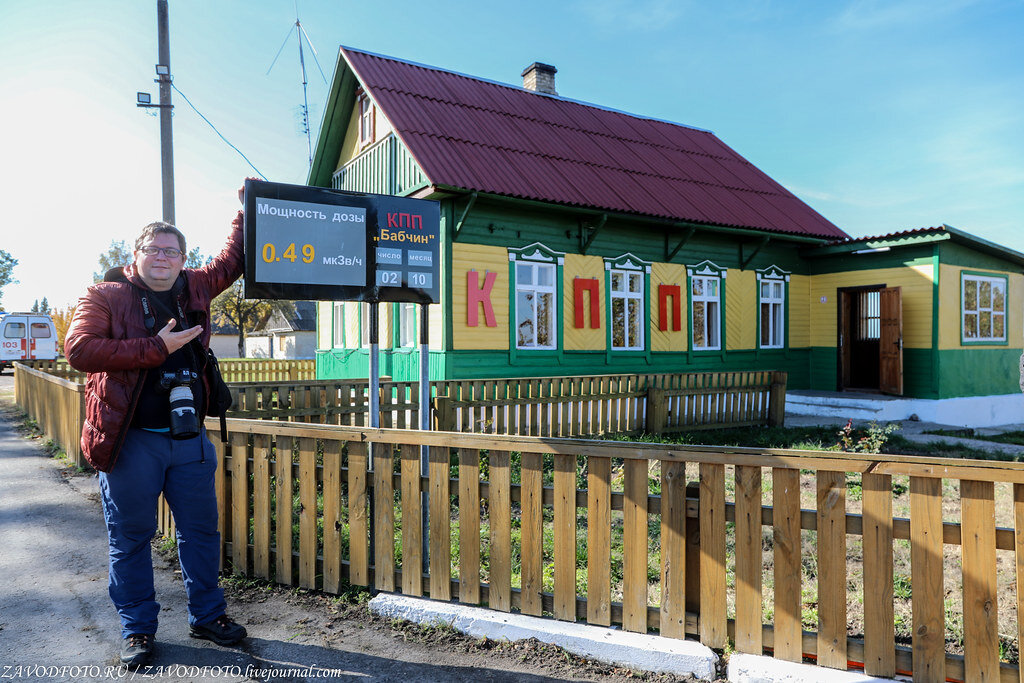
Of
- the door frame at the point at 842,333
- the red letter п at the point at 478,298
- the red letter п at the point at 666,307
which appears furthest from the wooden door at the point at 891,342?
the red letter п at the point at 478,298

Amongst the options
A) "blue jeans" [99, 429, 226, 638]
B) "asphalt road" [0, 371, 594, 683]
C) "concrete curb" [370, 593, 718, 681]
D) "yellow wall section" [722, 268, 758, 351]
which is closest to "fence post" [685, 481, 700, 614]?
"concrete curb" [370, 593, 718, 681]

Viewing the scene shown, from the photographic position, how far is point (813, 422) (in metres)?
13.1

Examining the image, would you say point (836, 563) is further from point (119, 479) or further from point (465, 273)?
point (465, 273)

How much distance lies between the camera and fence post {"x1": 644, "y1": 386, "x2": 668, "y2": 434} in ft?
34.7

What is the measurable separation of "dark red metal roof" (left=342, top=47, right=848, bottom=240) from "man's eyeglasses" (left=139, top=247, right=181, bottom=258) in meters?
7.84

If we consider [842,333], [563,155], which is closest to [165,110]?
[563,155]

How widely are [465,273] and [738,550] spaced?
921 centimetres

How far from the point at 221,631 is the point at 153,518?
2.30 ft

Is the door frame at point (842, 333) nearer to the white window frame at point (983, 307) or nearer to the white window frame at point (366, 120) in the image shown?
the white window frame at point (983, 307)

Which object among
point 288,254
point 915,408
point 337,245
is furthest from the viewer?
point 915,408

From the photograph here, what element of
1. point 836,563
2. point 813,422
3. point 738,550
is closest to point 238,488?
point 738,550

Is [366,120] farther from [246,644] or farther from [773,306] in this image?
[246,644]

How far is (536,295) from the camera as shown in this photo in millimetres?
12961

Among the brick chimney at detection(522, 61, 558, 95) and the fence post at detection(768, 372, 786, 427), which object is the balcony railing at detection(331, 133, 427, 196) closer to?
the brick chimney at detection(522, 61, 558, 95)
